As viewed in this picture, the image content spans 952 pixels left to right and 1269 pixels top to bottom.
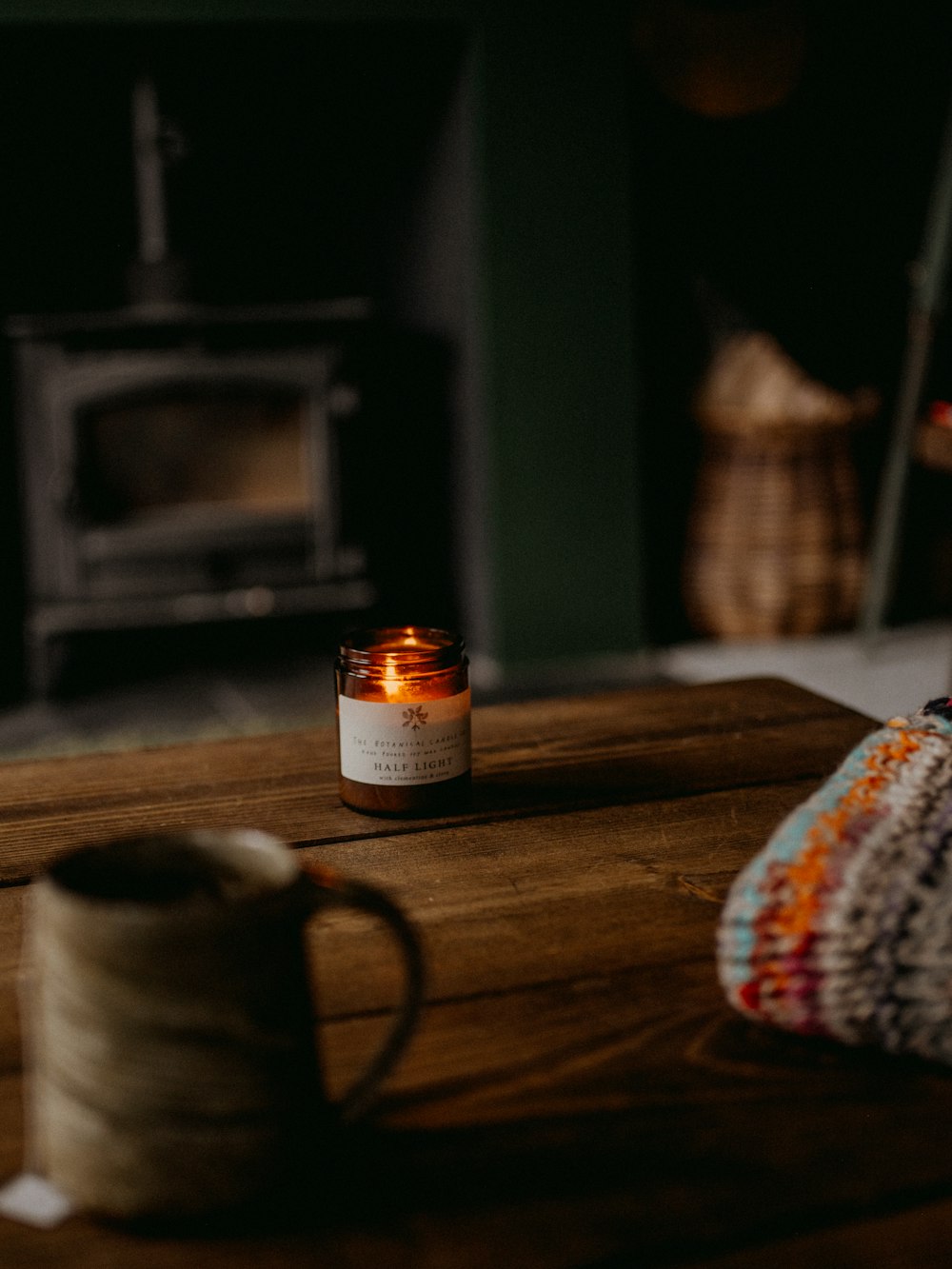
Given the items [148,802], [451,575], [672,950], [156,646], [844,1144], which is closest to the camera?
[844,1144]

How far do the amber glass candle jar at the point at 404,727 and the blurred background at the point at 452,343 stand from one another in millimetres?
1546

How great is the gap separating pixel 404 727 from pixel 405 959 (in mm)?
359

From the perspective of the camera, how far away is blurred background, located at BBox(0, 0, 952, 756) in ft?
7.97

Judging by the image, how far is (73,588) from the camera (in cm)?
243

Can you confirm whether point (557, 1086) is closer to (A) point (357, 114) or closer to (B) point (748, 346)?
(B) point (748, 346)

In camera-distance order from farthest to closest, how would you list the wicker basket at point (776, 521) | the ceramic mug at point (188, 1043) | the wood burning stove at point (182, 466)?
the wicker basket at point (776, 521)
the wood burning stove at point (182, 466)
the ceramic mug at point (188, 1043)

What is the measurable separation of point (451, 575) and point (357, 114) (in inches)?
39.5

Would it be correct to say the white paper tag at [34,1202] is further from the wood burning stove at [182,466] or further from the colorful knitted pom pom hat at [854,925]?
the wood burning stove at [182,466]

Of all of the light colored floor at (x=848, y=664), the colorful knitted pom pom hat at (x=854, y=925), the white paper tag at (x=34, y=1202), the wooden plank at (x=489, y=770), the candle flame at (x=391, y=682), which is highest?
the candle flame at (x=391, y=682)

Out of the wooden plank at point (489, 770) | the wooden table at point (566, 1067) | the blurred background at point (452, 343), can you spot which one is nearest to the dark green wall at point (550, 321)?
the blurred background at point (452, 343)

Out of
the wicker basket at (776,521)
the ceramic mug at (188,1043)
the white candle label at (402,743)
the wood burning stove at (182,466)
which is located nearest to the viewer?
the ceramic mug at (188,1043)

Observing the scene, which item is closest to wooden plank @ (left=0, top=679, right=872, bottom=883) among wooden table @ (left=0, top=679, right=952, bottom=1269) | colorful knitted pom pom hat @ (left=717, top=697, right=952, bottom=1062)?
wooden table @ (left=0, top=679, right=952, bottom=1269)

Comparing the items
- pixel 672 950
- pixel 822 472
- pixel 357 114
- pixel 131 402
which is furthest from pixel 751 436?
pixel 672 950

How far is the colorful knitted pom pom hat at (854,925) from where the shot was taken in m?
0.46
